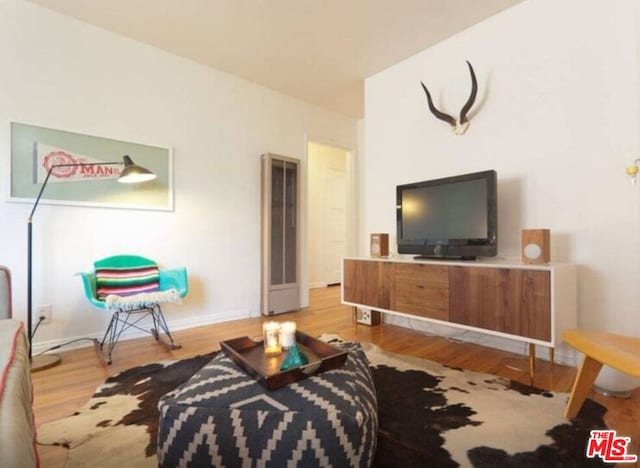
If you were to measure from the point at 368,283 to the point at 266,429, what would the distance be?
1.96m

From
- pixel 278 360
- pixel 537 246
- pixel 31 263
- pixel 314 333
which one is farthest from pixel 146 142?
pixel 537 246

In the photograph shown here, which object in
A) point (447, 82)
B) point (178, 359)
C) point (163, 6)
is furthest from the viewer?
point (447, 82)

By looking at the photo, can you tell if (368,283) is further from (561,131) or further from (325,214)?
(325,214)

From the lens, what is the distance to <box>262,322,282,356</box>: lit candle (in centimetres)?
135

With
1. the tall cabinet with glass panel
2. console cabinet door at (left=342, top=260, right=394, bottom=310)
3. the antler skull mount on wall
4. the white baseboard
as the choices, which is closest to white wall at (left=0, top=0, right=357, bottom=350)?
the white baseboard

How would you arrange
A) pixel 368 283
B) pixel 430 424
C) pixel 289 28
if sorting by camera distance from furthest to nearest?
pixel 368 283 → pixel 289 28 → pixel 430 424

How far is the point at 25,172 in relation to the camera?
2.31 meters

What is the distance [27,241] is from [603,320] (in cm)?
381

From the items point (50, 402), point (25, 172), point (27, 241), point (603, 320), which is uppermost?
point (25, 172)

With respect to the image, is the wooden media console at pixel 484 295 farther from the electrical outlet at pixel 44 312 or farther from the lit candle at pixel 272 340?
the electrical outlet at pixel 44 312

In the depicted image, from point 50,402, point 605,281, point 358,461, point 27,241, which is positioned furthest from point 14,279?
point 605,281

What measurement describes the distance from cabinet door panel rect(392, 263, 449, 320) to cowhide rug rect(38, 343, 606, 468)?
0.49 metres

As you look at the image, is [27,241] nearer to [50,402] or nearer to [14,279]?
[14,279]

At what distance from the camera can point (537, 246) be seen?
1.97 metres
